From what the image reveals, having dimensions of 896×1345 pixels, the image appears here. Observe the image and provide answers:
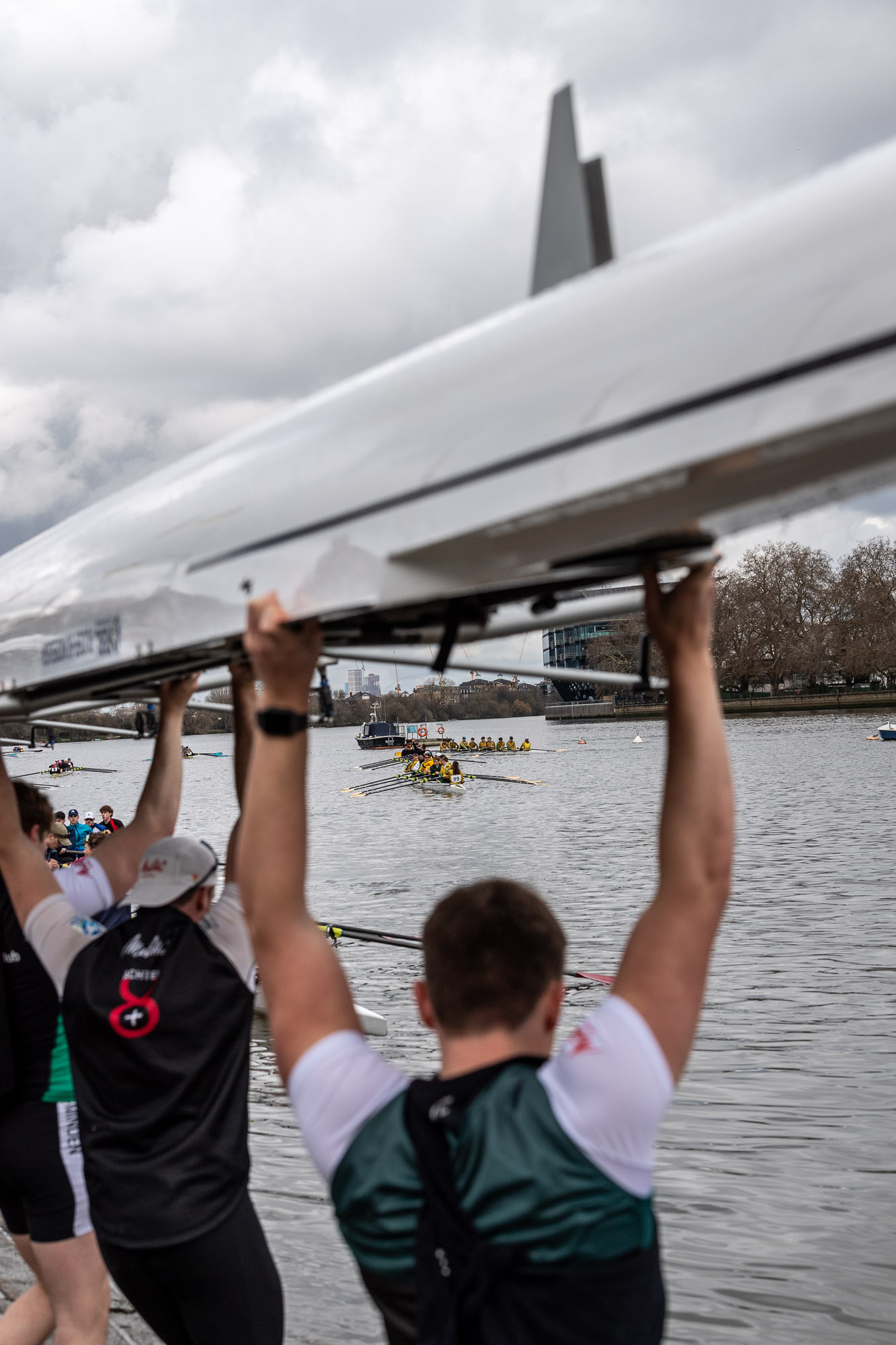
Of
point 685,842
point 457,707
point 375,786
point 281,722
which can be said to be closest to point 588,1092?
point 685,842

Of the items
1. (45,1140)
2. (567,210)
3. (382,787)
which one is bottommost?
(382,787)

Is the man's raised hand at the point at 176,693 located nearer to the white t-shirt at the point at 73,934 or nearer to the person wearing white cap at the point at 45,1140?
the person wearing white cap at the point at 45,1140

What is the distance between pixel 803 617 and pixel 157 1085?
311ft

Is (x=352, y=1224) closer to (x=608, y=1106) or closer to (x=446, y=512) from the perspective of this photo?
(x=608, y=1106)

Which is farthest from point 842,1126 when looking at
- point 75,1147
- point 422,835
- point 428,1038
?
point 422,835

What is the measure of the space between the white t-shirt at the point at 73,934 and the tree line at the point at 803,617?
288 feet

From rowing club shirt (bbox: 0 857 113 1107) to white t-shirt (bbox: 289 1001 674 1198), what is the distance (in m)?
1.62

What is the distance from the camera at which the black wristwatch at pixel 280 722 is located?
1692 millimetres

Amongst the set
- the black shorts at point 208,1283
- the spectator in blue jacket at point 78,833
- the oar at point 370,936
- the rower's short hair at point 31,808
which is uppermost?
the rower's short hair at point 31,808

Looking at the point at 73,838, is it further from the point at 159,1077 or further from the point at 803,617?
the point at 803,617

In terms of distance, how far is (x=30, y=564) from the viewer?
298 centimetres

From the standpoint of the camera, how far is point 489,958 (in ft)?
4.94

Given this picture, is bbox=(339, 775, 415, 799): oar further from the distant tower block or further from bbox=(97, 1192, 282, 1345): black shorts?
the distant tower block

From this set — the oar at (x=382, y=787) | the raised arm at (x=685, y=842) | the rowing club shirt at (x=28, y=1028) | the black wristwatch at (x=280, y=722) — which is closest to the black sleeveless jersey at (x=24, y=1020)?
the rowing club shirt at (x=28, y=1028)
